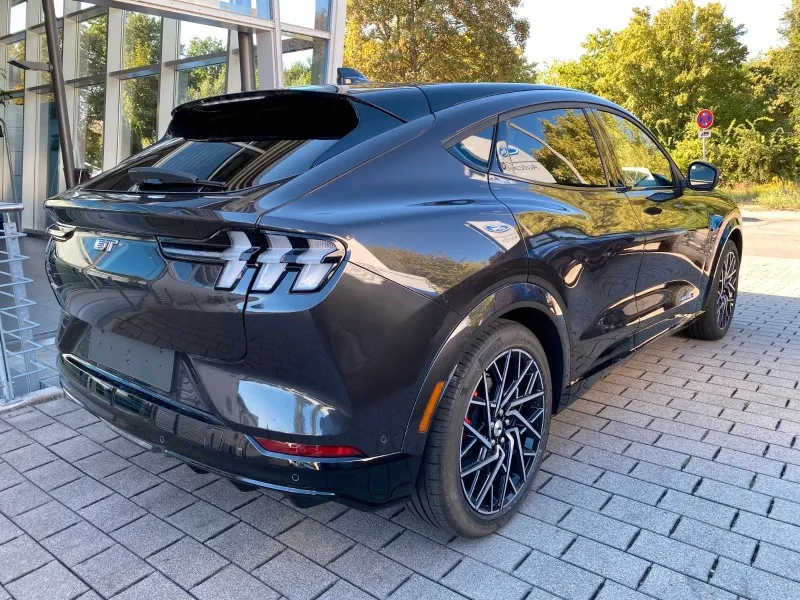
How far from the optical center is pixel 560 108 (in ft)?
10.4

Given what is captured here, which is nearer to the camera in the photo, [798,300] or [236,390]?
[236,390]

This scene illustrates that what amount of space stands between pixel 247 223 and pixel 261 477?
77 cm

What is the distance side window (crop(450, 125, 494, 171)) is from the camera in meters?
2.48

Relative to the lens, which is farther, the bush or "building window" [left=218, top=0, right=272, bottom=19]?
the bush

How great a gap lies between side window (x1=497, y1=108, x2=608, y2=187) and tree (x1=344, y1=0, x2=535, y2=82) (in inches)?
760

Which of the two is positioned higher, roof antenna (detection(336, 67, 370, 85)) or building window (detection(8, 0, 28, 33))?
building window (detection(8, 0, 28, 33))

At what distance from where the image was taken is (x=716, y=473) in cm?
308

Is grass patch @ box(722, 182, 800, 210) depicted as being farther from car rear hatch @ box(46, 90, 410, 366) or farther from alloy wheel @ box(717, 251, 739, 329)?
car rear hatch @ box(46, 90, 410, 366)

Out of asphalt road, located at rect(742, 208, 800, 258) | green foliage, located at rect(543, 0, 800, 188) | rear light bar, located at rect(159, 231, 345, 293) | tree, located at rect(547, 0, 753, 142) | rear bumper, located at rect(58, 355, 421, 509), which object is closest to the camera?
rear light bar, located at rect(159, 231, 345, 293)

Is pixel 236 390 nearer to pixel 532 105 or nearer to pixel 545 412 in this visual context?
pixel 545 412

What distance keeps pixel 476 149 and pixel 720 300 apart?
333cm

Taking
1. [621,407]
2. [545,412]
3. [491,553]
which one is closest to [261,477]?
[491,553]

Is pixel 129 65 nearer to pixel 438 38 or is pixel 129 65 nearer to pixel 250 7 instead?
pixel 250 7

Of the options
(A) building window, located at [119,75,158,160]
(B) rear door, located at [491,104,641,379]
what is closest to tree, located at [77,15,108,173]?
(A) building window, located at [119,75,158,160]
